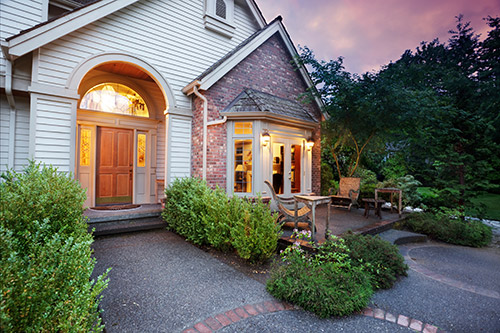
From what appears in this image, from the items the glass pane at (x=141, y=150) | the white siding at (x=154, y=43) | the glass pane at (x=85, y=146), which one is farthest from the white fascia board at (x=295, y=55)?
the glass pane at (x=85, y=146)

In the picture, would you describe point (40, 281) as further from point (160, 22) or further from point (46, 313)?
point (160, 22)

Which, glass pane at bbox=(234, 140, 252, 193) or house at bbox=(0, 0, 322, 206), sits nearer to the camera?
Result: house at bbox=(0, 0, 322, 206)

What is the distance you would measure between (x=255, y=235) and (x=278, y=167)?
3.96m

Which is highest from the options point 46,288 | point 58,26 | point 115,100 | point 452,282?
point 58,26

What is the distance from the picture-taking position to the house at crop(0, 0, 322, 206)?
514 cm

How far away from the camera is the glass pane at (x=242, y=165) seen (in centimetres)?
694

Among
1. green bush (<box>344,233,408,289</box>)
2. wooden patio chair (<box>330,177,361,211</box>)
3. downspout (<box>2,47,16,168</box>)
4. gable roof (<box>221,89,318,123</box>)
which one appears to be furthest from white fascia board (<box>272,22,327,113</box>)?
downspout (<box>2,47,16,168</box>)

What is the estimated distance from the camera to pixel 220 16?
823 cm

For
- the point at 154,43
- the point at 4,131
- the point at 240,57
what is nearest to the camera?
the point at 4,131

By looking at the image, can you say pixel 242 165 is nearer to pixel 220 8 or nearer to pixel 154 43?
pixel 154 43

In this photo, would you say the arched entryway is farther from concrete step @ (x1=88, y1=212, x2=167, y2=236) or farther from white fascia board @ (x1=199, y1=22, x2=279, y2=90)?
concrete step @ (x1=88, y1=212, x2=167, y2=236)

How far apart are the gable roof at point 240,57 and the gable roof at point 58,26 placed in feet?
8.17

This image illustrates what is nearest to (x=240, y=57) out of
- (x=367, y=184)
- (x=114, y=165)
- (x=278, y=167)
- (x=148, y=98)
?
(x=148, y=98)

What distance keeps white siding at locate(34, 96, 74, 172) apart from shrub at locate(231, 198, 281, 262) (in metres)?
4.22
